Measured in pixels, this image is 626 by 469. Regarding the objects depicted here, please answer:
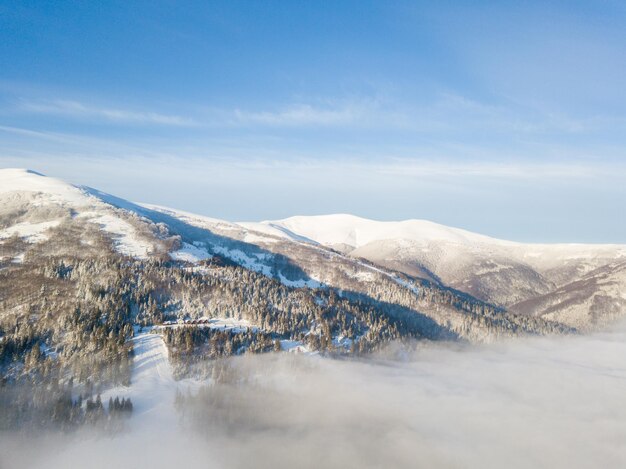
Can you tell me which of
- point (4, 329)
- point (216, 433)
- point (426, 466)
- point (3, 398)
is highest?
point (4, 329)

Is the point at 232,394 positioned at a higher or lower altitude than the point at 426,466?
higher

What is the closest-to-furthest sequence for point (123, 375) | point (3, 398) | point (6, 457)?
1. point (6, 457)
2. point (3, 398)
3. point (123, 375)

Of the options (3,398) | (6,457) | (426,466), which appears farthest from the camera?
(426,466)

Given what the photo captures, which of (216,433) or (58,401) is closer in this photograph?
(58,401)

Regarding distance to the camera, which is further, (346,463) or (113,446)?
(346,463)

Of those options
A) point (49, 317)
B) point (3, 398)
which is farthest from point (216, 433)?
point (49, 317)

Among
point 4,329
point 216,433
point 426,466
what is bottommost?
point 426,466

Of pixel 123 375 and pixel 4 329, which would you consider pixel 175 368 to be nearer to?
pixel 123 375

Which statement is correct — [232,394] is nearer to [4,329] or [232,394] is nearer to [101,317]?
[101,317]

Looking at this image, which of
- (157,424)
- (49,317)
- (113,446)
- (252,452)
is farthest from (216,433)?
(49,317)
